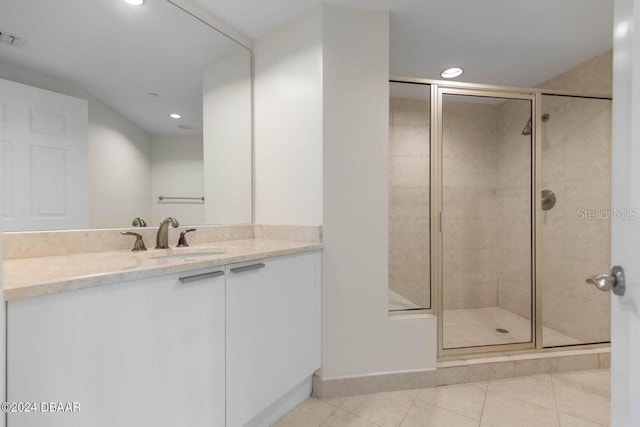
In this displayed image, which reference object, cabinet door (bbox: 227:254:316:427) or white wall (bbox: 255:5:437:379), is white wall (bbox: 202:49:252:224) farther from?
cabinet door (bbox: 227:254:316:427)

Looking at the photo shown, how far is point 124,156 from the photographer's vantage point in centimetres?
153

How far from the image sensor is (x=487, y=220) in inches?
106

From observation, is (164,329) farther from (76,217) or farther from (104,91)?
(104,91)

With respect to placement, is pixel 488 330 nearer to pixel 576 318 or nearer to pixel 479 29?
pixel 576 318

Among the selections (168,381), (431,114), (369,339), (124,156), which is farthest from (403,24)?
(168,381)

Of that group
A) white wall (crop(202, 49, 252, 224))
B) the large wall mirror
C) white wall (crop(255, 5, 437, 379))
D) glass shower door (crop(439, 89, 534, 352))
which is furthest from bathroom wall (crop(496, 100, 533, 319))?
the large wall mirror

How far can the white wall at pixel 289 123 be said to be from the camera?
166 cm

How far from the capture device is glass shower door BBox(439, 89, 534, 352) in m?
2.20

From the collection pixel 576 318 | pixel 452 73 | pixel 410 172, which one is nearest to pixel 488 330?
pixel 576 318

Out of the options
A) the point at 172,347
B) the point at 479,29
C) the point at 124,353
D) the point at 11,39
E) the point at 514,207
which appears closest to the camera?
the point at 124,353

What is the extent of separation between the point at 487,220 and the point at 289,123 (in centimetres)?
209

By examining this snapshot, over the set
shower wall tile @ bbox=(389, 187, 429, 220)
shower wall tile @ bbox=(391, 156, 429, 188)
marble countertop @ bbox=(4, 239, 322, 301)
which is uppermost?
shower wall tile @ bbox=(391, 156, 429, 188)

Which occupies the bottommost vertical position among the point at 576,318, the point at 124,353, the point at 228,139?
the point at 576,318

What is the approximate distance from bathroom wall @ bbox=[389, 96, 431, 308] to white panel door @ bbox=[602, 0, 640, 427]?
130cm
